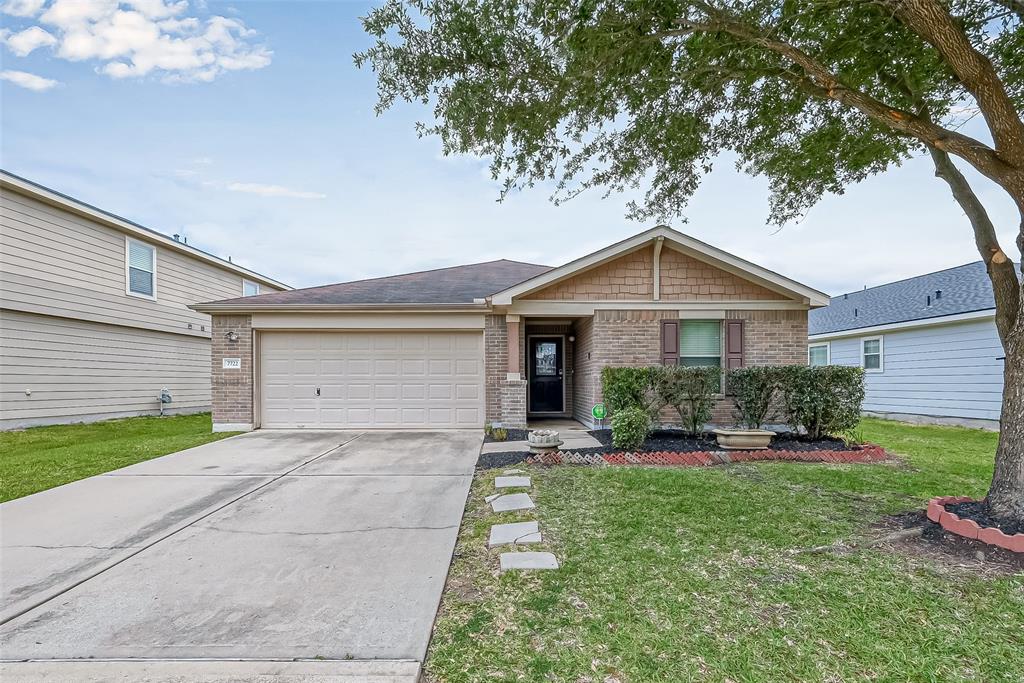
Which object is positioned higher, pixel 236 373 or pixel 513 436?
pixel 236 373

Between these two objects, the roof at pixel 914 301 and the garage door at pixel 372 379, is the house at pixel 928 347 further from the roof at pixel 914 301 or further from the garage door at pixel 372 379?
the garage door at pixel 372 379

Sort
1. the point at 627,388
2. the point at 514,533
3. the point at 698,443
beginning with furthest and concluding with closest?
the point at 698,443, the point at 627,388, the point at 514,533

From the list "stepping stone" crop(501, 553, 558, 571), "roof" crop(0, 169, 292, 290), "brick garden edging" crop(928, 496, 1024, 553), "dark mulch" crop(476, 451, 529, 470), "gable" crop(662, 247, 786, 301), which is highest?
"roof" crop(0, 169, 292, 290)

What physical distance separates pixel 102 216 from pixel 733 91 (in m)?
14.1

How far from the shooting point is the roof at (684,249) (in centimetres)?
910

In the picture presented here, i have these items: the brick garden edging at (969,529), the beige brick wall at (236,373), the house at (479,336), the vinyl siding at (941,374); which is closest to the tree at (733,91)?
the brick garden edging at (969,529)

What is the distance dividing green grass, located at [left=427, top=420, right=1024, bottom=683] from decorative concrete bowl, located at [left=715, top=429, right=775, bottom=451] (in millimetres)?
2329

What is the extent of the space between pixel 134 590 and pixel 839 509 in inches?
228

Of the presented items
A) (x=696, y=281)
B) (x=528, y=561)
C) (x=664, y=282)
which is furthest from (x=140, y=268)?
(x=528, y=561)

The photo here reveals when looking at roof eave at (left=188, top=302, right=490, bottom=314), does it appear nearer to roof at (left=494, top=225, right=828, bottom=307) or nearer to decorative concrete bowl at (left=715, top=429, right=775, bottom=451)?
roof at (left=494, top=225, right=828, bottom=307)

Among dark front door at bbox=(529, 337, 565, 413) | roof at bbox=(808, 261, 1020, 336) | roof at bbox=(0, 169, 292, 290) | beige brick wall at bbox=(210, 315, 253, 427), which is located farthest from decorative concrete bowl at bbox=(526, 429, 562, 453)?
roof at bbox=(0, 169, 292, 290)

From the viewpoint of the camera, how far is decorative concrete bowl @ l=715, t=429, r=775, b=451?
7223mm

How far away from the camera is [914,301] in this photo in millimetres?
13461

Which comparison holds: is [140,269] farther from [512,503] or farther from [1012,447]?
[1012,447]
